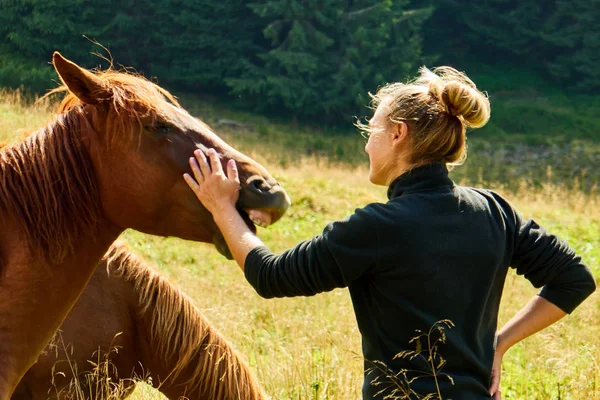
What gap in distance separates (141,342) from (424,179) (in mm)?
1724

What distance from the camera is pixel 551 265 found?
2316 millimetres

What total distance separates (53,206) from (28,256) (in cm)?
19

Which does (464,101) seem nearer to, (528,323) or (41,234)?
(528,323)

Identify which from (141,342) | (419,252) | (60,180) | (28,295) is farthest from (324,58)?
(419,252)

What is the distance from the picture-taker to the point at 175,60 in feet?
95.3

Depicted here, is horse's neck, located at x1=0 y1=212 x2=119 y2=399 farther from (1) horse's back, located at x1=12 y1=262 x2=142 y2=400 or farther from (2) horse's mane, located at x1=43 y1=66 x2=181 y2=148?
(1) horse's back, located at x1=12 y1=262 x2=142 y2=400

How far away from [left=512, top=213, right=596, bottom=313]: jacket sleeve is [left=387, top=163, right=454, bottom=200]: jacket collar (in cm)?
33

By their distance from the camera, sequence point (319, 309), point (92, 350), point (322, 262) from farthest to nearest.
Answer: point (319, 309)
point (92, 350)
point (322, 262)

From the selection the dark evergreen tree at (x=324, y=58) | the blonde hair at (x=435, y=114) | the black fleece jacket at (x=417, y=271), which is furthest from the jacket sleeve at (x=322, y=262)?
the dark evergreen tree at (x=324, y=58)

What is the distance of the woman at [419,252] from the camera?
6.70ft

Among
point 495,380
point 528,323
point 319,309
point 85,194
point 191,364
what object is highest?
point 85,194

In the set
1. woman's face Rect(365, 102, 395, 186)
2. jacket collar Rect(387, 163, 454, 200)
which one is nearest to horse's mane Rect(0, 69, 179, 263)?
woman's face Rect(365, 102, 395, 186)

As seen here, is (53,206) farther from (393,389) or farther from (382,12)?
(382,12)

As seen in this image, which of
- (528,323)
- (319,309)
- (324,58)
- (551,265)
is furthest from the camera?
(324,58)
